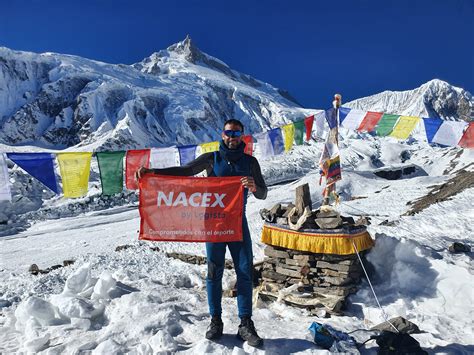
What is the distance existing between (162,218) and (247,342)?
5.50 feet

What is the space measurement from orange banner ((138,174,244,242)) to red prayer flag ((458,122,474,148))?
32.8ft

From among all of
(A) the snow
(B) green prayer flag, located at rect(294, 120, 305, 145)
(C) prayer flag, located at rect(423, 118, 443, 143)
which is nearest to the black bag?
(A) the snow

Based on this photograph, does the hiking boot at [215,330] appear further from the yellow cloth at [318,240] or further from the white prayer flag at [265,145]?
the white prayer flag at [265,145]

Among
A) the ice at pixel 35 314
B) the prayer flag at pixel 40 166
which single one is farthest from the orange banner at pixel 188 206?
the prayer flag at pixel 40 166

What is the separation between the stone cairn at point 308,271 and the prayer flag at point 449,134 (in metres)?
7.19

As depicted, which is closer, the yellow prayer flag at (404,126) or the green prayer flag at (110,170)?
the green prayer flag at (110,170)

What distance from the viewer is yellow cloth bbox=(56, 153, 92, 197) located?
34.8 feet

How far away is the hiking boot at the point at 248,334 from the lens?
13.0 ft

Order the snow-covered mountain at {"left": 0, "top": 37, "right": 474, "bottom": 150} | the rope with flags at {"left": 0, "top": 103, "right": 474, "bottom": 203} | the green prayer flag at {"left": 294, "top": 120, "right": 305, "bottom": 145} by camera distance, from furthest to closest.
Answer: the snow-covered mountain at {"left": 0, "top": 37, "right": 474, "bottom": 150} < the green prayer flag at {"left": 294, "top": 120, "right": 305, "bottom": 145} < the rope with flags at {"left": 0, "top": 103, "right": 474, "bottom": 203}

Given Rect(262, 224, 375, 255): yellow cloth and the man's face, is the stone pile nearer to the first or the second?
Rect(262, 224, 375, 255): yellow cloth

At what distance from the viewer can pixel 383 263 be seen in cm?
634

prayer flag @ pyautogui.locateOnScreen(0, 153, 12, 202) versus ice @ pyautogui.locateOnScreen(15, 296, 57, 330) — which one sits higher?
prayer flag @ pyautogui.locateOnScreen(0, 153, 12, 202)

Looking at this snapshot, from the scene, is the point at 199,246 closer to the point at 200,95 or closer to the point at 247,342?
the point at 247,342

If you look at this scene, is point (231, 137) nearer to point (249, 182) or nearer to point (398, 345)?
point (249, 182)
